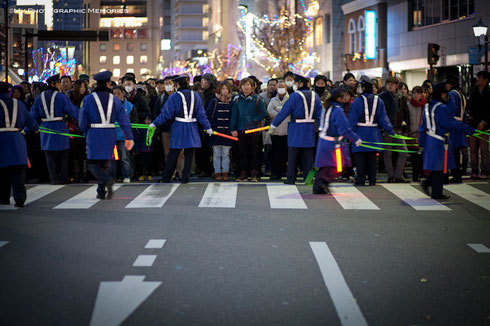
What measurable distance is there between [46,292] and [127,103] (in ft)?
33.3

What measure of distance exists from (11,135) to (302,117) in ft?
17.9

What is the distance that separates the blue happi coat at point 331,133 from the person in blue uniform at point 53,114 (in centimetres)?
472

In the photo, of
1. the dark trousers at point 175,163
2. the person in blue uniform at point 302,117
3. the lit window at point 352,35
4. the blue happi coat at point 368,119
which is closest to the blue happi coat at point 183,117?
the dark trousers at point 175,163

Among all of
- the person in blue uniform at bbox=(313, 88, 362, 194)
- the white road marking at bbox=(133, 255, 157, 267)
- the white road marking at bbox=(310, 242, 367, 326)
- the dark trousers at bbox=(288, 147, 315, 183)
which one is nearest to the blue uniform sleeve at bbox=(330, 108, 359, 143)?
the person in blue uniform at bbox=(313, 88, 362, 194)

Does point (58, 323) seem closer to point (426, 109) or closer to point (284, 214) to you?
point (284, 214)

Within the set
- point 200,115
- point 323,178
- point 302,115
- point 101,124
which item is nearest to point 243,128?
point 200,115

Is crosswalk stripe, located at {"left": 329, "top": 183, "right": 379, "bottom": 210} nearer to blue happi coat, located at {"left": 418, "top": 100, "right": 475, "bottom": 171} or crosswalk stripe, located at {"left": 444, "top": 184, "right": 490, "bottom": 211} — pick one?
blue happi coat, located at {"left": 418, "top": 100, "right": 475, "bottom": 171}

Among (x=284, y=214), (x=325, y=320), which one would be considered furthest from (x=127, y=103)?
(x=325, y=320)

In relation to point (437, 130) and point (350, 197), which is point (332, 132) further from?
point (437, 130)

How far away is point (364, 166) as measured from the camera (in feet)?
49.0

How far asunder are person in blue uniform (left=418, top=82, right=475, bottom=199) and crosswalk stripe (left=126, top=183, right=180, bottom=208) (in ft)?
13.7

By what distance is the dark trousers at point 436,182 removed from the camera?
1262cm

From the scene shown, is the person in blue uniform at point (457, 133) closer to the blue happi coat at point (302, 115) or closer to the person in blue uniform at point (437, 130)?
the person in blue uniform at point (437, 130)

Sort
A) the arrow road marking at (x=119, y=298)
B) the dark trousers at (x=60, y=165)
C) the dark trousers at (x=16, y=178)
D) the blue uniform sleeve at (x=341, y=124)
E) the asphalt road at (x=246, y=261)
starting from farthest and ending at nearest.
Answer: the dark trousers at (x=60, y=165) → the blue uniform sleeve at (x=341, y=124) → the dark trousers at (x=16, y=178) → the asphalt road at (x=246, y=261) → the arrow road marking at (x=119, y=298)
